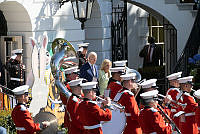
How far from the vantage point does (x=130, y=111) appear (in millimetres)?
11641

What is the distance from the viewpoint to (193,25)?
60.1 feet

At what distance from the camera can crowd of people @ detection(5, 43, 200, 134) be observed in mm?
10469

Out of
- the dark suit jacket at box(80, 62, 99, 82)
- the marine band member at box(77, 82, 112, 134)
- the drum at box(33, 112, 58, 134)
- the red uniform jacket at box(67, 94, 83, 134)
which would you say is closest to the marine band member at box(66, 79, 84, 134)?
the red uniform jacket at box(67, 94, 83, 134)

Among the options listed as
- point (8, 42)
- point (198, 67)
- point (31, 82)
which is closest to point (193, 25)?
point (198, 67)

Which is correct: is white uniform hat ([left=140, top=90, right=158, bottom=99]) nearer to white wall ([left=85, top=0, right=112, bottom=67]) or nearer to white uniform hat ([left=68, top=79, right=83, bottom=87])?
white uniform hat ([left=68, top=79, right=83, bottom=87])

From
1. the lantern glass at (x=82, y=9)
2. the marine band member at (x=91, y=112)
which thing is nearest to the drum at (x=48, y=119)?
the marine band member at (x=91, y=112)

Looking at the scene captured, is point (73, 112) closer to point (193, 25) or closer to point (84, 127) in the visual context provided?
point (84, 127)

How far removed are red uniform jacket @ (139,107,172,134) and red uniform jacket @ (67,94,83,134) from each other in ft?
3.55

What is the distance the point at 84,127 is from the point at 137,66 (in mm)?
11784

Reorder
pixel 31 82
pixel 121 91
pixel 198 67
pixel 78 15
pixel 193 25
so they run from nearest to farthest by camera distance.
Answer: pixel 121 91, pixel 31 82, pixel 78 15, pixel 198 67, pixel 193 25

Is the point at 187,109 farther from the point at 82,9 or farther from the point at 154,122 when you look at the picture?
the point at 82,9

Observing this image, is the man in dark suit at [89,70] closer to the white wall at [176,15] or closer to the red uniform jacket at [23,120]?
the red uniform jacket at [23,120]

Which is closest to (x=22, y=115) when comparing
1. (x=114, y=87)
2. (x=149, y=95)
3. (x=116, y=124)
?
(x=116, y=124)

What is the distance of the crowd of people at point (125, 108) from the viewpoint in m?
10.5
